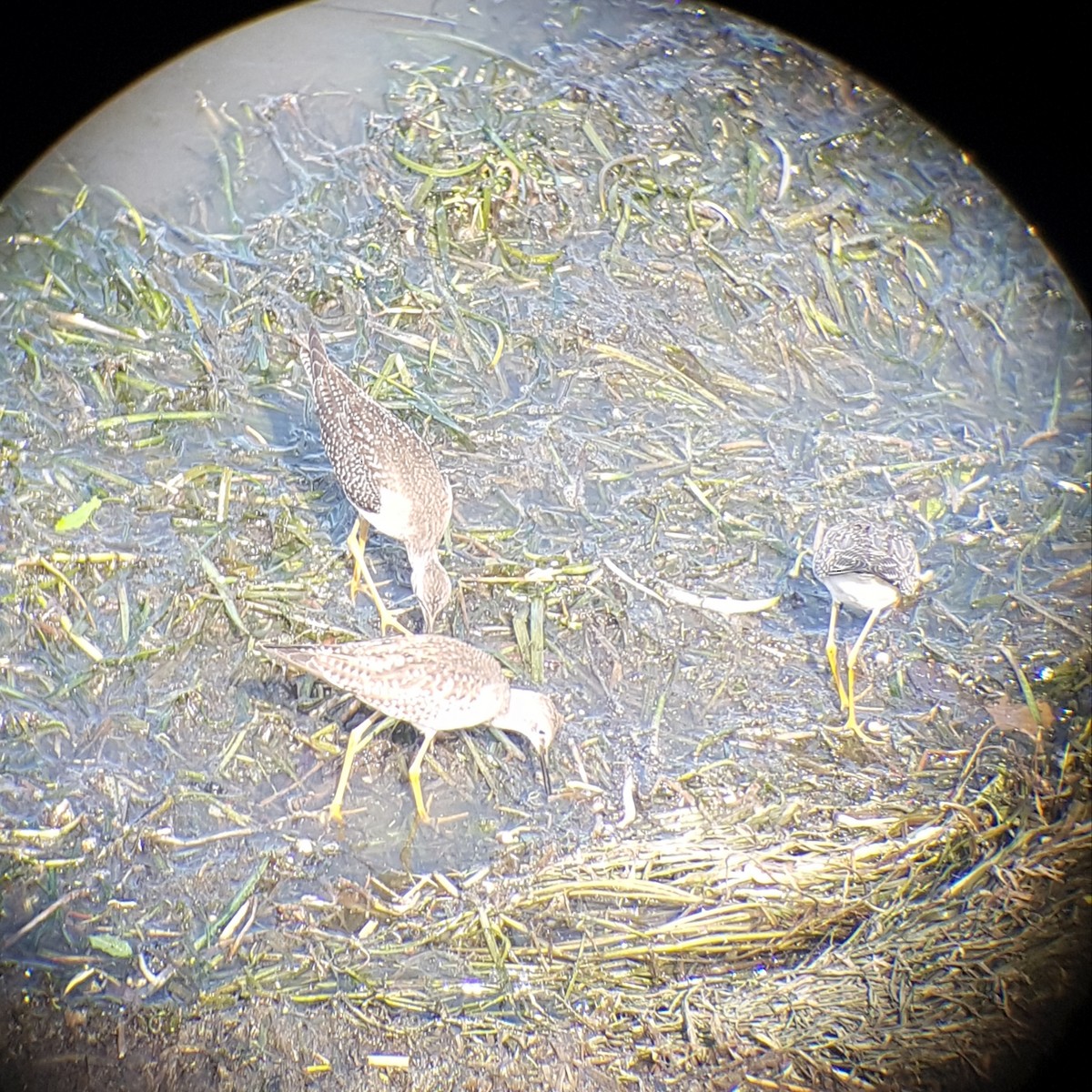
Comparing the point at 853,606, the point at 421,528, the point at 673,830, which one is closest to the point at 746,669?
the point at 853,606

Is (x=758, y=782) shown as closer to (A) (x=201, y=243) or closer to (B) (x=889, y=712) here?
(B) (x=889, y=712)

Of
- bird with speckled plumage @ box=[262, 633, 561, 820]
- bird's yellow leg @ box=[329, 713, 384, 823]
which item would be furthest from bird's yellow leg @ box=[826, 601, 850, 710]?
bird's yellow leg @ box=[329, 713, 384, 823]

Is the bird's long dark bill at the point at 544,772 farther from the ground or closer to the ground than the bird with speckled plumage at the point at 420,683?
closer to the ground

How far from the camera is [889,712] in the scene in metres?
4.01

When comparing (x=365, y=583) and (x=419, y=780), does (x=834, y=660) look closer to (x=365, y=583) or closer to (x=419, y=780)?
(x=419, y=780)

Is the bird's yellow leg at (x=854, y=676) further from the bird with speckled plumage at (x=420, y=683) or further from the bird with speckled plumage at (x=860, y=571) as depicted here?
the bird with speckled plumage at (x=420, y=683)

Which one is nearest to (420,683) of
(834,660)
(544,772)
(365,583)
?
(544,772)

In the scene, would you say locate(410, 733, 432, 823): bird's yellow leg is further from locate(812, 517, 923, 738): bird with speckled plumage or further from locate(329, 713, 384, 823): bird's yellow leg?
locate(812, 517, 923, 738): bird with speckled plumage

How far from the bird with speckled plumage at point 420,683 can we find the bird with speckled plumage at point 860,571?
1.08 m

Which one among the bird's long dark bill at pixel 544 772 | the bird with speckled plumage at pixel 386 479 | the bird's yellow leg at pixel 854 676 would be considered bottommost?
the bird's yellow leg at pixel 854 676

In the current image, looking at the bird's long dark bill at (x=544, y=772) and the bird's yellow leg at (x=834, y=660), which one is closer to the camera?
the bird's long dark bill at (x=544, y=772)

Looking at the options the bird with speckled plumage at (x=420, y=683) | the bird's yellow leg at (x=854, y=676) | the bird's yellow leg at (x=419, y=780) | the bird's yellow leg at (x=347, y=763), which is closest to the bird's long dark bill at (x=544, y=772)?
the bird with speckled plumage at (x=420, y=683)

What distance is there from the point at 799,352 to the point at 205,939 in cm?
332

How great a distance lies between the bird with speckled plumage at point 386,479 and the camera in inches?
157
